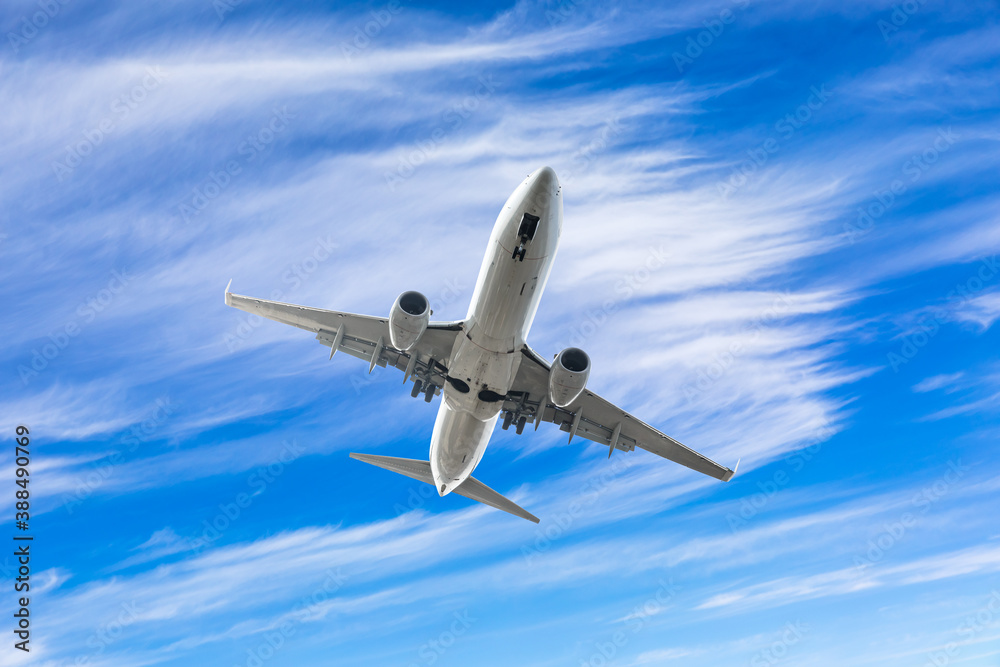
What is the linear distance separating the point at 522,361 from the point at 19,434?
1991cm

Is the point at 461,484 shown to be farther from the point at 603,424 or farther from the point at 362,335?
the point at 362,335

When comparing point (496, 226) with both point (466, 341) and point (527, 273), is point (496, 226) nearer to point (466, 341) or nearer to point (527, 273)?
point (527, 273)

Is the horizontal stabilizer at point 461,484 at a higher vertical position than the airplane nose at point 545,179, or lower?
lower

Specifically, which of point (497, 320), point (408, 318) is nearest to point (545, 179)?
point (497, 320)

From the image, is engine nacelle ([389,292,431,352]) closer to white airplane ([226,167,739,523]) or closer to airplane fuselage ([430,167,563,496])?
white airplane ([226,167,739,523])

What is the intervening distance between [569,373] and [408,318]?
6.56 meters

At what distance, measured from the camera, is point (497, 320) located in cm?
2638

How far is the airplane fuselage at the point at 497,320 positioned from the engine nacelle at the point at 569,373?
1680 mm

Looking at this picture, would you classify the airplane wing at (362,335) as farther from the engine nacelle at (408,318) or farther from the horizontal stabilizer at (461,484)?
the horizontal stabilizer at (461,484)

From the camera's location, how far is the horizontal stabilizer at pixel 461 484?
125 ft

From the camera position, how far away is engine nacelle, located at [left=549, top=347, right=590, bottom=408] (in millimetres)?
28312

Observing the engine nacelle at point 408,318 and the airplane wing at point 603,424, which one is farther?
the airplane wing at point 603,424

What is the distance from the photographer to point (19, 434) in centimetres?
2797

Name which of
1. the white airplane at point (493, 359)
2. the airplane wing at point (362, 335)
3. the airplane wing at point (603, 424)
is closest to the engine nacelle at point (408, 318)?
the white airplane at point (493, 359)
